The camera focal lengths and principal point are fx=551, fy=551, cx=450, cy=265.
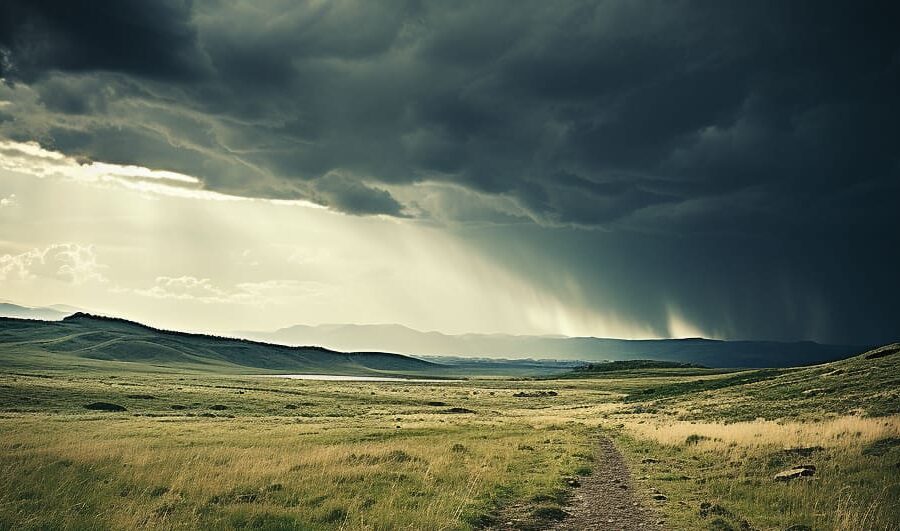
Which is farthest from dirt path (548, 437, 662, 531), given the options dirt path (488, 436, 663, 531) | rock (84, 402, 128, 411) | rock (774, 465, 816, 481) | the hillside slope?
rock (84, 402, 128, 411)

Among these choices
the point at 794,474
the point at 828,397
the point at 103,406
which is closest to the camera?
the point at 794,474

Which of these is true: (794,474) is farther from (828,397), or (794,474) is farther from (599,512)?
(828,397)

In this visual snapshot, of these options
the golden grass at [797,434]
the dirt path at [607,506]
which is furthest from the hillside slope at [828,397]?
the dirt path at [607,506]

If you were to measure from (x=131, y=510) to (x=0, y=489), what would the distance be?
648 cm

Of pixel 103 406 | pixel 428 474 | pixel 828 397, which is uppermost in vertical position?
pixel 828 397

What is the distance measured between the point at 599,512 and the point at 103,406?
55313 mm

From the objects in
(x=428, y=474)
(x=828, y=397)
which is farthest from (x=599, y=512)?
(x=828, y=397)

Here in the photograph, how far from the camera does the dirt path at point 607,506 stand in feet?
47.8

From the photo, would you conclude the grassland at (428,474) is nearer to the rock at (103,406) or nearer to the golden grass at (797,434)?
the golden grass at (797,434)

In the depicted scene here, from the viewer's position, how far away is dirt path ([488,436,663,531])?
47.2ft

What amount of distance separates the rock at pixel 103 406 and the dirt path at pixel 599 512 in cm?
5046

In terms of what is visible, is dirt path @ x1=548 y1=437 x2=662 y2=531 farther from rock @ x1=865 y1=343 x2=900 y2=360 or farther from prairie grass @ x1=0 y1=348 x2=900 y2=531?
rock @ x1=865 y1=343 x2=900 y2=360

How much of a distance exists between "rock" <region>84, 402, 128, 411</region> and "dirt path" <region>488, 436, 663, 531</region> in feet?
166

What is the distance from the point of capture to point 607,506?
16812 mm
